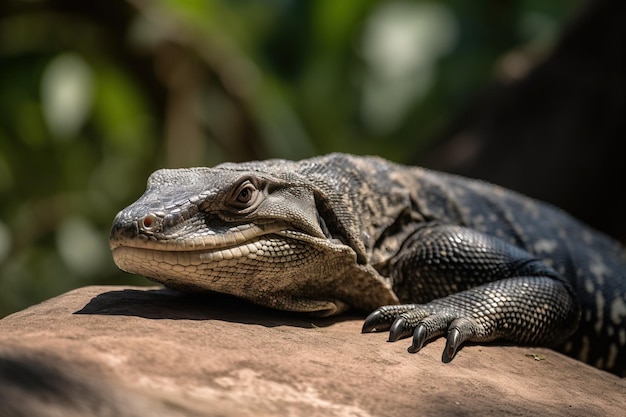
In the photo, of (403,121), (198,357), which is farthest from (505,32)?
(198,357)

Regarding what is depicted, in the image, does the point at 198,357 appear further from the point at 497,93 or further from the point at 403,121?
the point at 403,121

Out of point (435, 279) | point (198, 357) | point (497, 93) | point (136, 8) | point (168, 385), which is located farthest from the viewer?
point (497, 93)

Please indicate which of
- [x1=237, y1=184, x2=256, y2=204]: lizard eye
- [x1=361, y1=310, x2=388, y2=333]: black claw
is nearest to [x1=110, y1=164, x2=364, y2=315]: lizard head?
[x1=237, y1=184, x2=256, y2=204]: lizard eye

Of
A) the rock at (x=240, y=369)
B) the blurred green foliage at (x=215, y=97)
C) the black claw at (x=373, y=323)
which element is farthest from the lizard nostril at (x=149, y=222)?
the blurred green foliage at (x=215, y=97)

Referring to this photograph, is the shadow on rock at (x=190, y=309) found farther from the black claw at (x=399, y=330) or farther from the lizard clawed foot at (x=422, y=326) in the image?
the black claw at (x=399, y=330)

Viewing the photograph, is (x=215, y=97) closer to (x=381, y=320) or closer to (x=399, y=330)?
(x=381, y=320)

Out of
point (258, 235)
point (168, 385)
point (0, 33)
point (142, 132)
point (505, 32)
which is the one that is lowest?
point (168, 385)

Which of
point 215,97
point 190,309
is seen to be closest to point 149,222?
point 190,309
